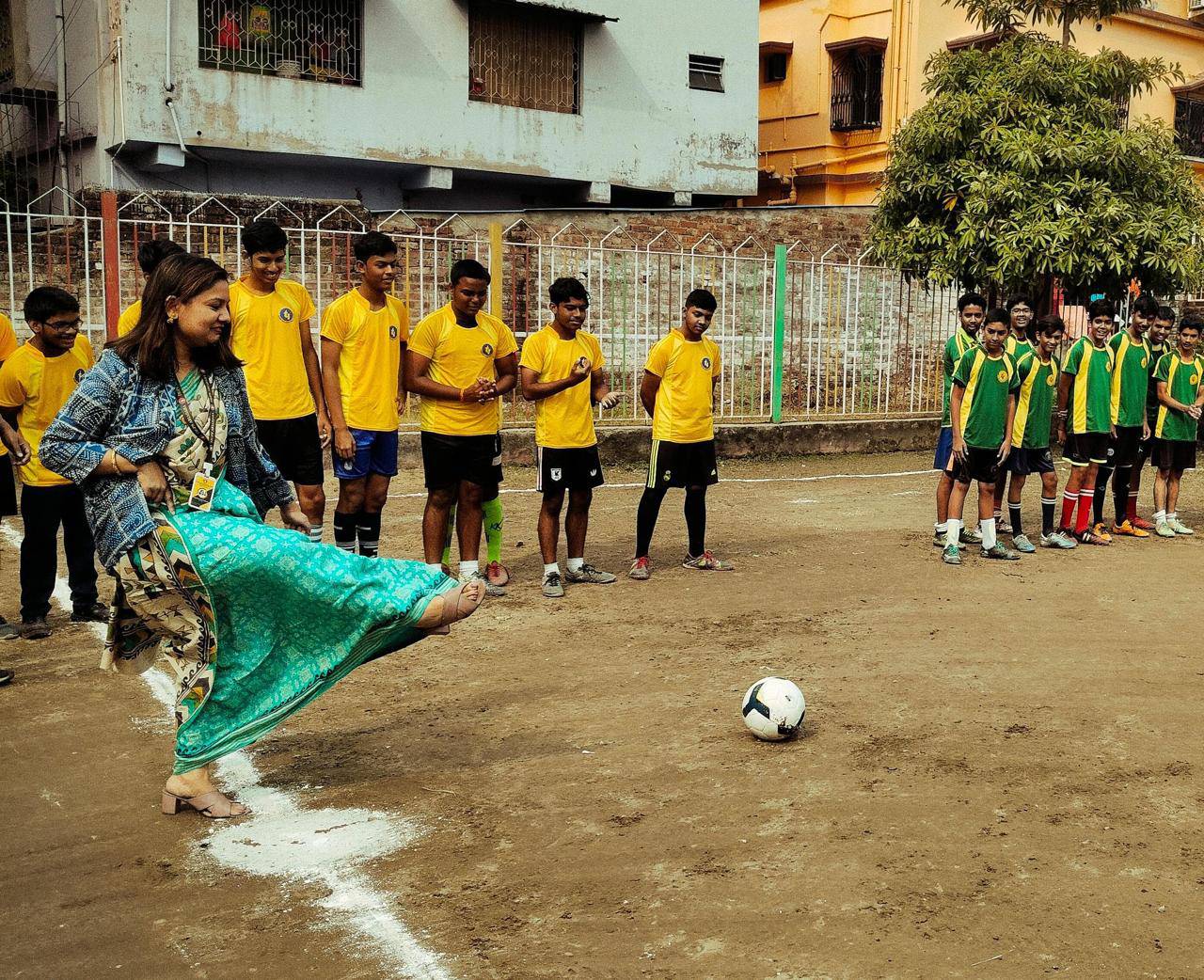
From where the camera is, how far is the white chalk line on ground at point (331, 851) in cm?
330

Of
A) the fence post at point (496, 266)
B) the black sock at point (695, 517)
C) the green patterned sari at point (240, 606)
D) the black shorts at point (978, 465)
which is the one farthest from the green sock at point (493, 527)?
the fence post at point (496, 266)

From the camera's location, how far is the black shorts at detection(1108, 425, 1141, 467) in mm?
9602

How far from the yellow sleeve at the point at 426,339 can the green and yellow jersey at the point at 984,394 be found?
142 inches

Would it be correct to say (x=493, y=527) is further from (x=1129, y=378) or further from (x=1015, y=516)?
(x=1129, y=378)

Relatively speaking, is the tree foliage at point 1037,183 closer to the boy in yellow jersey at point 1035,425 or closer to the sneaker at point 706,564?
the boy in yellow jersey at point 1035,425

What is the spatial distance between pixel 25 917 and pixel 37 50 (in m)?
19.5

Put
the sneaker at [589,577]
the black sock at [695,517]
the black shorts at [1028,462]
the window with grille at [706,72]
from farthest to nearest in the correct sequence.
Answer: the window with grille at [706,72], the black shorts at [1028,462], the black sock at [695,517], the sneaker at [589,577]

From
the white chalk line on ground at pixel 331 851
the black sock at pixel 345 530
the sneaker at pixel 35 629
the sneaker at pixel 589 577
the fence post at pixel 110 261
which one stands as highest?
the fence post at pixel 110 261

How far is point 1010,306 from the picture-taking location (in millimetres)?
9148

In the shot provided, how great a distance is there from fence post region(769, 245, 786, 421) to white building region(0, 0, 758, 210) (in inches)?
296

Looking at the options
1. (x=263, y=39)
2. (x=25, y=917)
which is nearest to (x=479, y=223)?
(x=263, y=39)

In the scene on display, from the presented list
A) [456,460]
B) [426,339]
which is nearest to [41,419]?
[426,339]

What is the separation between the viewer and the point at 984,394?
849 cm

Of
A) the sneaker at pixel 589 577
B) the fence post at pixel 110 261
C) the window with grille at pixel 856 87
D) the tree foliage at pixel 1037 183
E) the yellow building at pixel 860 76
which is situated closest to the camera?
the sneaker at pixel 589 577
